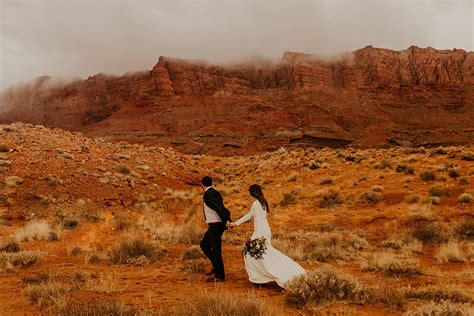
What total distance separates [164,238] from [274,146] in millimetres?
69062

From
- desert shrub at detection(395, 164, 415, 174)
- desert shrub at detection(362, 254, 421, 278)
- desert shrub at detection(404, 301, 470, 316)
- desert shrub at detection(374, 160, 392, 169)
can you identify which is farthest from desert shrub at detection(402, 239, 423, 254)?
desert shrub at detection(374, 160, 392, 169)

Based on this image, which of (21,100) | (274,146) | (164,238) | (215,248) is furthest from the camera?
(21,100)

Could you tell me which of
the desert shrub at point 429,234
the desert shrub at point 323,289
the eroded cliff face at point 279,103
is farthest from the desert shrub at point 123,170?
the eroded cliff face at point 279,103

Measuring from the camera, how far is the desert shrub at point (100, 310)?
5.56m

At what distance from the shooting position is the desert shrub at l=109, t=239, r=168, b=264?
34.1 feet

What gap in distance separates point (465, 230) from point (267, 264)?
8.03 metres

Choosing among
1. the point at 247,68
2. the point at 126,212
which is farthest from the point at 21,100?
the point at 126,212

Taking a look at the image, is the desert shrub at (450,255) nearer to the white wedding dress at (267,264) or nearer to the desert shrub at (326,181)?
the white wedding dress at (267,264)

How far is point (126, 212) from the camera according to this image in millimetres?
19250

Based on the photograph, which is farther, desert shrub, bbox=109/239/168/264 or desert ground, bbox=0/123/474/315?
desert shrub, bbox=109/239/168/264

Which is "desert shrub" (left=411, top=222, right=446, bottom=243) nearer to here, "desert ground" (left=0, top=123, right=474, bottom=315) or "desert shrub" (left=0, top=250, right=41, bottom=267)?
"desert ground" (left=0, top=123, right=474, bottom=315)

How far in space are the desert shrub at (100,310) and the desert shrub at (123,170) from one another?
1889cm

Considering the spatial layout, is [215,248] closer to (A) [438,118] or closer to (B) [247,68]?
(A) [438,118]

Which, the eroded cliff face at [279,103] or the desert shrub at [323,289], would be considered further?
the eroded cliff face at [279,103]
